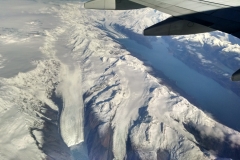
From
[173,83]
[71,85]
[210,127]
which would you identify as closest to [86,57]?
[71,85]

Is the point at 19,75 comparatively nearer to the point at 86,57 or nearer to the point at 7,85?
the point at 7,85

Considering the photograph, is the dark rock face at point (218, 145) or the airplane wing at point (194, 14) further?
the dark rock face at point (218, 145)

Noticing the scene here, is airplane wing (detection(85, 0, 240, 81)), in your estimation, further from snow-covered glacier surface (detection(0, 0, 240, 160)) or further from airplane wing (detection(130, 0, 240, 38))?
snow-covered glacier surface (detection(0, 0, 240, 160))

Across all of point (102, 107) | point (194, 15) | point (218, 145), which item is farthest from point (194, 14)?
point (218, 145)

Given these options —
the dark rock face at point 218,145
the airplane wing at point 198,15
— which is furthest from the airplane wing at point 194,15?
the dark rock face at point 218,145

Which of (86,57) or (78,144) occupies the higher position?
(86,57)

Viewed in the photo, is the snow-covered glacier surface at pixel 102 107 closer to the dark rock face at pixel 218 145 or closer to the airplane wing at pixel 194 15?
the dark rock face at pixel 218 145

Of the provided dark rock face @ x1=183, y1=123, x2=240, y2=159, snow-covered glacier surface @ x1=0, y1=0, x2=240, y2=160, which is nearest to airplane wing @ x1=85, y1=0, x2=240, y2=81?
snow-covered glacier surface @ x1=0, y1=0, x2=240, y2=160

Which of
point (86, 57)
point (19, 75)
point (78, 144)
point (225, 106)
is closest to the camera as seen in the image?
point (78, 144)
